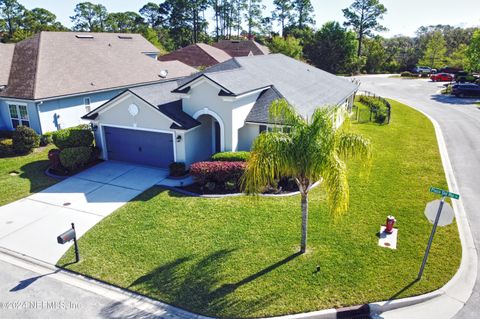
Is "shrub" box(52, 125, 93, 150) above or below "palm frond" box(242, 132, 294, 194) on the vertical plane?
below

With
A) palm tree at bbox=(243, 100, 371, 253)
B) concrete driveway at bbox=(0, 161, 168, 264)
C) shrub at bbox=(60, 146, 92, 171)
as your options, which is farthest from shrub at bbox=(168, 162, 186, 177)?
palm tree at bbox=(243, 100, 371, 253)

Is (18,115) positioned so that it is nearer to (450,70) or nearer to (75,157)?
(75,157)

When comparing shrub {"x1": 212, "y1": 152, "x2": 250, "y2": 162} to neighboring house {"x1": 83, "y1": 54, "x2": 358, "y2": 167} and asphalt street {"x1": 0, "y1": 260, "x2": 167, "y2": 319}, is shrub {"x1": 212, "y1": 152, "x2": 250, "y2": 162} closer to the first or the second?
neighboring house {"x1": 83, "y1": 54, "x2": 358, "y2": 167}

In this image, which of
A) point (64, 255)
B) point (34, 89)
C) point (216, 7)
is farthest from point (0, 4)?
point (64, 255)

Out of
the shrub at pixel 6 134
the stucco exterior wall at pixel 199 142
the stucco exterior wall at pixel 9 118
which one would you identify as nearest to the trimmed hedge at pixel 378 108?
the stucco exterior wall at pixel 199 142

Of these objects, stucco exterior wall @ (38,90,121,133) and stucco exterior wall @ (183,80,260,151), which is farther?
stucco exterior wall @ (38,90,121,133)

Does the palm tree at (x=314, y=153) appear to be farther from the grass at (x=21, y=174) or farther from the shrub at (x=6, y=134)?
the shrub at (x=6, y=134)
